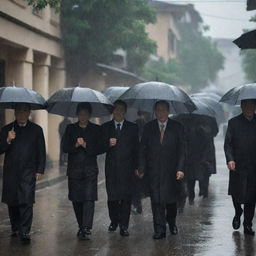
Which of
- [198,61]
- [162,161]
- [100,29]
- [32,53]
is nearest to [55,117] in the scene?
[100,29]

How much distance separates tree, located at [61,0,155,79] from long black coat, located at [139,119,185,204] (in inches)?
497

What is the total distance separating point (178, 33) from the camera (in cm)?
5666

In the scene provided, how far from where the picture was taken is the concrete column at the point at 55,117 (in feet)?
76.6

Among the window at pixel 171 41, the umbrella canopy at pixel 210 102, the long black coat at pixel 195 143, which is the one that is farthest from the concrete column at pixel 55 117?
the window at pixel 171 41

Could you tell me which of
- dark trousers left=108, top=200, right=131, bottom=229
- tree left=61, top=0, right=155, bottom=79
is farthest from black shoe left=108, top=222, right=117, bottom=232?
tree left=61, top=0, right=155, bottom=79

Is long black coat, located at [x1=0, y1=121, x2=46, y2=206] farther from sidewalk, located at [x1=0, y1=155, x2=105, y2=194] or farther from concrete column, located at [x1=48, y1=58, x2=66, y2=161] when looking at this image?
concrete column, located at [x1=48, y1=58, x2=66, y2=161]

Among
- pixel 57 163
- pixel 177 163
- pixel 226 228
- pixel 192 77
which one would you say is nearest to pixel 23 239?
pixel 177 163

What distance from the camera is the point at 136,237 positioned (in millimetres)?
8859

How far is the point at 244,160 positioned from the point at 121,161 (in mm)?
1622

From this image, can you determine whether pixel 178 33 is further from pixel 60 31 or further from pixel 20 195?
pixel 20 195

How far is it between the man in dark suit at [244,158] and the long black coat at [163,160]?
69 centimetres

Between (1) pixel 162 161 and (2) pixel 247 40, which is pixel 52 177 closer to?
(2) pixel 247 40

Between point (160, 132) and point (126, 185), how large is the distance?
83 centimetres

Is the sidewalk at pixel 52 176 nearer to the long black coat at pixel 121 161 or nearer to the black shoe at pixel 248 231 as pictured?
the long black coat at pixel 121 161
